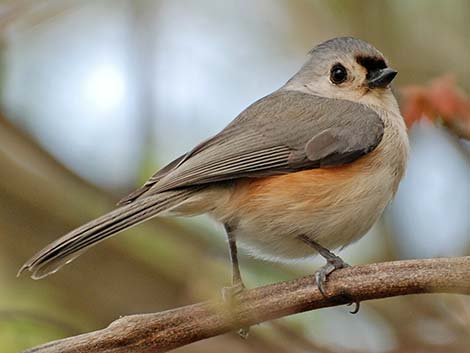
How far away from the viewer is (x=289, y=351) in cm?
399

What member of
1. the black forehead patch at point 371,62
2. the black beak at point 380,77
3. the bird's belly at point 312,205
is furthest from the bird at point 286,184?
the black forehead patch at point 371,62

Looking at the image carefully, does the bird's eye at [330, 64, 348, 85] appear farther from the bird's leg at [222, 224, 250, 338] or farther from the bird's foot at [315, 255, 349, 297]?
the bird's foot at [315, 255, 349, 297]

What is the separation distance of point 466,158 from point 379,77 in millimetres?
577

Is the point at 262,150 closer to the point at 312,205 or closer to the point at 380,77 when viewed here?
Result: the point at 312,205

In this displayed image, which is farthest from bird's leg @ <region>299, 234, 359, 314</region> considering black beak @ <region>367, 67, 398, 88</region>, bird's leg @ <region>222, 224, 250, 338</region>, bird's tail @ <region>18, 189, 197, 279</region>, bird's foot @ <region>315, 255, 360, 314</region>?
black beak @ <region>367, 67, 398, 88</region>

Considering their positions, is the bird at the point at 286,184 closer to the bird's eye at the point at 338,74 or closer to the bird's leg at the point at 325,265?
the bird's leg at the point at 325,265

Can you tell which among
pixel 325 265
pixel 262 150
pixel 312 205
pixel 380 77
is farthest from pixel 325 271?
pixel 380 77

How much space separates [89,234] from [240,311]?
0.66 meters

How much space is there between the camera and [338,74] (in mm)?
4418

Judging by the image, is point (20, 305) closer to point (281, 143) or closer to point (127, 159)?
point (127, 159)

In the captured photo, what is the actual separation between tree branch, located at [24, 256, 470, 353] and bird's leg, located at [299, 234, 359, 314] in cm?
2

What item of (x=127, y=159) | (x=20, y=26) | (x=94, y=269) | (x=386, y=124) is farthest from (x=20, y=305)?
(x=386, y=124)

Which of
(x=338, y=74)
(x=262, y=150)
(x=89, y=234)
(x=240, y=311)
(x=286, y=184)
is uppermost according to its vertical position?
(x=338, y=74)

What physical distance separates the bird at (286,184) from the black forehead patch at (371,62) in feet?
1.00
